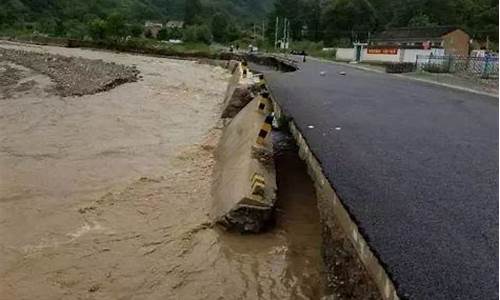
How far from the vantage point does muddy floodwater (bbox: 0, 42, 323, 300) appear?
6.12m

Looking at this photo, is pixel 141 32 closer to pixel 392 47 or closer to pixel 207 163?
pixel 392 47

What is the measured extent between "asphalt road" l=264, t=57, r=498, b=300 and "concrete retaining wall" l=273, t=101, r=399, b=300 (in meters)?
0.08

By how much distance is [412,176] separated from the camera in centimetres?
764

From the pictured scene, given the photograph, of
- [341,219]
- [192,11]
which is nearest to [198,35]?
[192,11]

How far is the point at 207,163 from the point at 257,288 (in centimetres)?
572

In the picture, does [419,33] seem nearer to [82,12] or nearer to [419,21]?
[419,21]

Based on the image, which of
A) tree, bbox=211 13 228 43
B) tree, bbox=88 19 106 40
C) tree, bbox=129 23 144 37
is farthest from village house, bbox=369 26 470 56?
tree, bbox=129 23 144 37

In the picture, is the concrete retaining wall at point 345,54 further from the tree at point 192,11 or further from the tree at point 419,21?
the tree at point 192,11

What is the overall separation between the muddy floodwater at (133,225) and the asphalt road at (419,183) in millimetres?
935

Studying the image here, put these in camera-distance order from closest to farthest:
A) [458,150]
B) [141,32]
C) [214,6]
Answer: [458,150]
[141,32]
[214,6]

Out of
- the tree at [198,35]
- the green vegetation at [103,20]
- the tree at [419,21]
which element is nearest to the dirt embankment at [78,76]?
the green vegetation at [103,20]

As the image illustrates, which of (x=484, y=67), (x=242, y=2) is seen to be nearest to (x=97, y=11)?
(x=242, y=2)

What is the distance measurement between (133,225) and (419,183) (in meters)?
3.90

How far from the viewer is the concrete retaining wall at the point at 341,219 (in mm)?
4664
